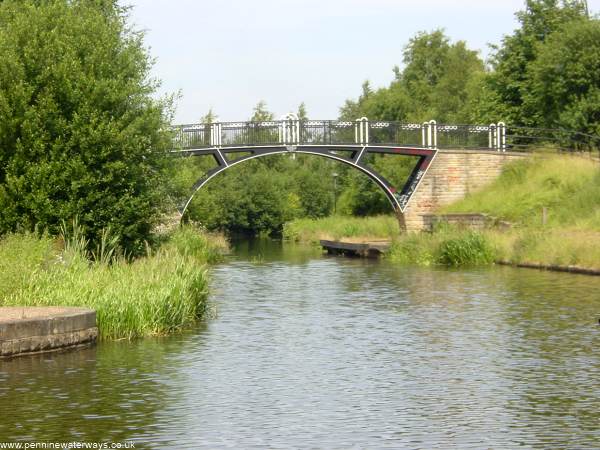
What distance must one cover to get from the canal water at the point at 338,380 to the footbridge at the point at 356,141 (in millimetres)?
22564

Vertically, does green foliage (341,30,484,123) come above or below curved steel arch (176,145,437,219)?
above

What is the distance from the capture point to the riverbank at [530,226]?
124 ft

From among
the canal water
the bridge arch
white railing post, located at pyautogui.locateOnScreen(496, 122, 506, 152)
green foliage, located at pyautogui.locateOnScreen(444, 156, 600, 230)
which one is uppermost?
white railing post, located at pyautogui.locateOnScreen(496, 122, 506, 152)

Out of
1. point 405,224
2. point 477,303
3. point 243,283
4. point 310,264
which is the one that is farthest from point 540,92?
point 477,303

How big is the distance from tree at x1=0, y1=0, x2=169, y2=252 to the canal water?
3.65 meters

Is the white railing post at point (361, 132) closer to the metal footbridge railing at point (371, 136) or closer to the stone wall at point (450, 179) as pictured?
the metal footbridge railing at point (371, 136)

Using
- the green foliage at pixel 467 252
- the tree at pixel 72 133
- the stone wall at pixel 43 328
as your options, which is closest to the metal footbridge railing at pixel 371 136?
the green foliage at pixel 467 252

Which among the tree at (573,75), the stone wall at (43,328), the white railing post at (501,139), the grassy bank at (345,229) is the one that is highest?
the tree at (573,75)

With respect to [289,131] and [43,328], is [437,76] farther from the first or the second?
[43,328]

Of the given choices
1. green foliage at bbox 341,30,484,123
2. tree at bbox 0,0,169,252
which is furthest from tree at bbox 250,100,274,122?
tree at bbox 0,0,169,252

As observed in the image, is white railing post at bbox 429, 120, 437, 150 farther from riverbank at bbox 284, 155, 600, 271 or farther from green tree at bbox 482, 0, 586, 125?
green tree at bbox 482, 0, 586, 125

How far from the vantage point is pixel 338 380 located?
16.5 m

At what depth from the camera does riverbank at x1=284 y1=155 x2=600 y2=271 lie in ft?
124

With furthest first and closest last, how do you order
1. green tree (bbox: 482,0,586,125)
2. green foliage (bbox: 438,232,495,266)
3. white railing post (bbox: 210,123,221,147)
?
green tree (bbox: 482,0,586,125) → white railing post (bbox: 210,123,221,147) → green foliage (bbox: 438,232,495,266)
